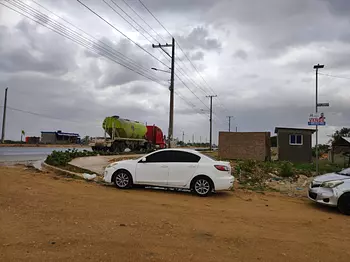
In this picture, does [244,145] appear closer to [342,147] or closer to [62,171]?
[342,147]

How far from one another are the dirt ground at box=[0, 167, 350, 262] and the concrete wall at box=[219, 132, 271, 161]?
17378 millimetres

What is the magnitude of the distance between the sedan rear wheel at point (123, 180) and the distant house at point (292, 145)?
20.2 metres

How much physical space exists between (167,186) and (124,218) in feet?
14.8

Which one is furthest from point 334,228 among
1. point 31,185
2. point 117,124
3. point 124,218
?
point 117,124

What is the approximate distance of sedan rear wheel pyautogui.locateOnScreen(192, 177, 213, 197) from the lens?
11.3m

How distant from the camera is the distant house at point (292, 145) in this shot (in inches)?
1164

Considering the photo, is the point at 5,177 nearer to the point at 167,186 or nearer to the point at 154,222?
the point at 167,186

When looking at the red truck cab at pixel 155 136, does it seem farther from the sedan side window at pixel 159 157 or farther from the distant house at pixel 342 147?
the sedan side window at pixel 159 157

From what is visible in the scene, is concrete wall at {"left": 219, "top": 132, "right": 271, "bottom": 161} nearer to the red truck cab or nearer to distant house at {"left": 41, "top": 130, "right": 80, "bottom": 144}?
the red truck cab

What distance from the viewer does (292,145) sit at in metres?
29.7

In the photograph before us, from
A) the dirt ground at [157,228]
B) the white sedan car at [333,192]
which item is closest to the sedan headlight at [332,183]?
the white sedan car at [333,192]

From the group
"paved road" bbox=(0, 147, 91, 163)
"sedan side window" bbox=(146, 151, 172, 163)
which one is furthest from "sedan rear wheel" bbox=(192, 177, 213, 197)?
"paved road" bbox=(0, 147, 91, 163)

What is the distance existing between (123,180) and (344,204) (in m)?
6.85

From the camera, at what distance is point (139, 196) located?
10.6 m
